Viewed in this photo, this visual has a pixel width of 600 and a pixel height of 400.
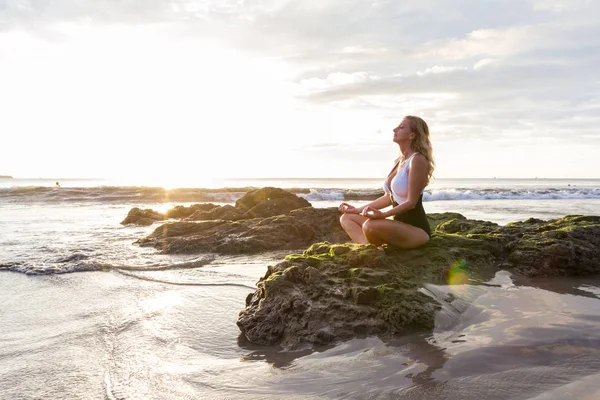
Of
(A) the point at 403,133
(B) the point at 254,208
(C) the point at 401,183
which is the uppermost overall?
(A) the point at 403,133

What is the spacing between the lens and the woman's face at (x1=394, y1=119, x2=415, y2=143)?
18.8ft

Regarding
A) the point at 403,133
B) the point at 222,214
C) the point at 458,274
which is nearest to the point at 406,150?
the point at 403,133

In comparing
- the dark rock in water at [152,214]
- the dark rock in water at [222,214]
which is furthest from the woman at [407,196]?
the dark rock in water at [152,214]

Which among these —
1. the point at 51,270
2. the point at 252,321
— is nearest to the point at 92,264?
the point at 51,270

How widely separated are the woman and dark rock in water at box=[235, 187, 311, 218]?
9.56 metres

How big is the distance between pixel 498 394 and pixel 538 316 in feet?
5.99

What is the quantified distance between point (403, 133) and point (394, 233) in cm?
140

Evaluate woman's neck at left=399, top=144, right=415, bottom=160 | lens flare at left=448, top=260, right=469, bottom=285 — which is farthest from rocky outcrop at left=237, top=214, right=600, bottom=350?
woman's neck at left=399, top=144, right=415, bottom=160

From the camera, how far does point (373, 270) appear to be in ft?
15.6

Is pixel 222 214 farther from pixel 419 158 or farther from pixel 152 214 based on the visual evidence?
pixel 419 158

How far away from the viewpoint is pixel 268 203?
15578 mm

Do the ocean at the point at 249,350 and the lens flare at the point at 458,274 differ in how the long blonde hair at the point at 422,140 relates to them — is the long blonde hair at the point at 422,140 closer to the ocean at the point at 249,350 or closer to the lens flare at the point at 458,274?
the lens flare at the point at 458,274

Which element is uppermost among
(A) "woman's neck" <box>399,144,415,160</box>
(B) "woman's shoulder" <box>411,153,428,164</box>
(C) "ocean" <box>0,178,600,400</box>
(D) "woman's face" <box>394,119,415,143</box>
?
(D) "woman's face" <box>394,119,415,143</box>

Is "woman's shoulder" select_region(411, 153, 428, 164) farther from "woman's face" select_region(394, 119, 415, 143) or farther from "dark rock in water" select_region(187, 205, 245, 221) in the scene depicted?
"dark rock in water" select_region(187, 205, 245, 221)
